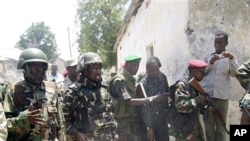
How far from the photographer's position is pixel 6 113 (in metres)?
3.21

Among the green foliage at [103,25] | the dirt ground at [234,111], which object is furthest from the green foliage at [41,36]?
the dirt ground at [234,111]

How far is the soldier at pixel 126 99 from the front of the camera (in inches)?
188

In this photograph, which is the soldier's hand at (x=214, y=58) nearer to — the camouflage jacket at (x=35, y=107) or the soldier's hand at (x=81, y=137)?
the soldier's hand at (x=81, y=137)

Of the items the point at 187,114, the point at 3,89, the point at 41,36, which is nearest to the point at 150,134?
the point at 187,114

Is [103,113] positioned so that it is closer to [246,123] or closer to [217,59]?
[246,123]

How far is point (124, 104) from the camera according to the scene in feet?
16.0

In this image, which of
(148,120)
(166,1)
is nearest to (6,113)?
(148,120)

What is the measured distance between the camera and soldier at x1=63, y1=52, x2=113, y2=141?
3.79 metres

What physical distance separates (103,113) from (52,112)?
607mm

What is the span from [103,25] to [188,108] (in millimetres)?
17659

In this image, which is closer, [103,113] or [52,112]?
[52,112]

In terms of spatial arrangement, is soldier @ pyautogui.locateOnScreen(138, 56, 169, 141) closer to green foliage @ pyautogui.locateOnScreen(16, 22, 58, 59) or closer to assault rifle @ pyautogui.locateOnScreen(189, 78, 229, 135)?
assault rifle @ pyautogui.locateOnScreen(189, 78, 229, 135)

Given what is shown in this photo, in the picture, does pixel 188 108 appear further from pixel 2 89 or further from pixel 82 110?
pixel 2 89

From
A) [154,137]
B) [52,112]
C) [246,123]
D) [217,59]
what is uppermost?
[217,59]
